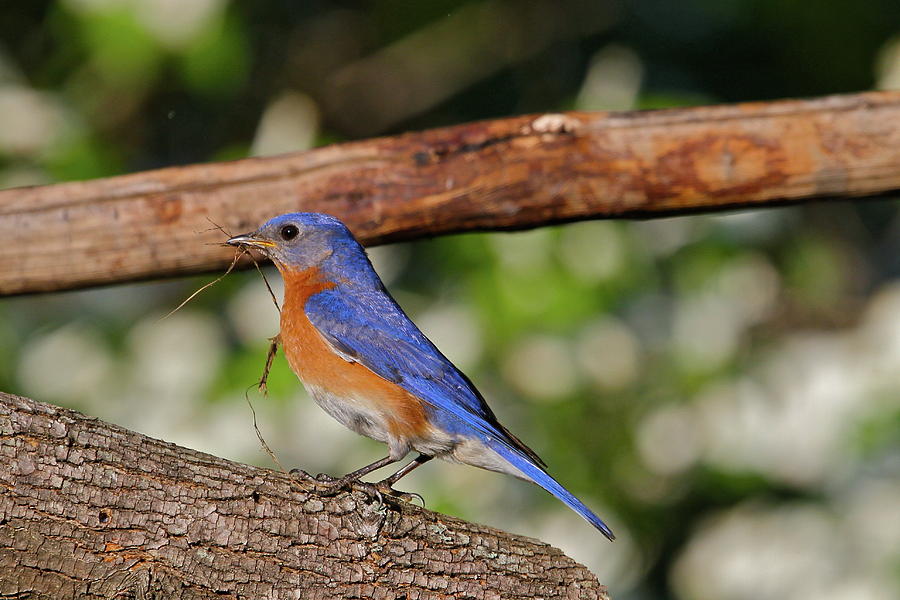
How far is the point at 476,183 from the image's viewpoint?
3.87 meters

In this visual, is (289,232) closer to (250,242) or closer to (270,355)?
(250,242)

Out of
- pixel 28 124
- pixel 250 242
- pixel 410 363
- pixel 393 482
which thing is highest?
pixel 28 124

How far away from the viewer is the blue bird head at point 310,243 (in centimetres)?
372

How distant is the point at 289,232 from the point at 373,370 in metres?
0.61

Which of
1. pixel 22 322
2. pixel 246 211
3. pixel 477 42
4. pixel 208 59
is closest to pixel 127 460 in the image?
pixel 246 211

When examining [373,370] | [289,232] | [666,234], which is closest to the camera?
[373,370]

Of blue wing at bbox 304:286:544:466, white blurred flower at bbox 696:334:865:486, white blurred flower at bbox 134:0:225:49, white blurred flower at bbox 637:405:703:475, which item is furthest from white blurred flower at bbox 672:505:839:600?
white blurred flower at bbox 134:0:225:49

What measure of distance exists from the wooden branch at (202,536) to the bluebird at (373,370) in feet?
1.42

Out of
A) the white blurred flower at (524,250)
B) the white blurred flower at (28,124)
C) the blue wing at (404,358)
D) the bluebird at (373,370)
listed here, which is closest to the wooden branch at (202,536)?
the bluebird at (373,370)

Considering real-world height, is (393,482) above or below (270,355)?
below

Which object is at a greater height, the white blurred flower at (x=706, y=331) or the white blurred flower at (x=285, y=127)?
the white blurred flower at (x=285, y=127)

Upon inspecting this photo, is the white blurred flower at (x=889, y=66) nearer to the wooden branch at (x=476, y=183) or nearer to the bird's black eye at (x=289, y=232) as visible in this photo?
the wooden branch at (x=476, y=183)

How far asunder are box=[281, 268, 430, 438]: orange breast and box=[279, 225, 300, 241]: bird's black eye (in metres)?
0.33

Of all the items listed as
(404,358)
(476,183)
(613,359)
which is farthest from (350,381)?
(613,359)
